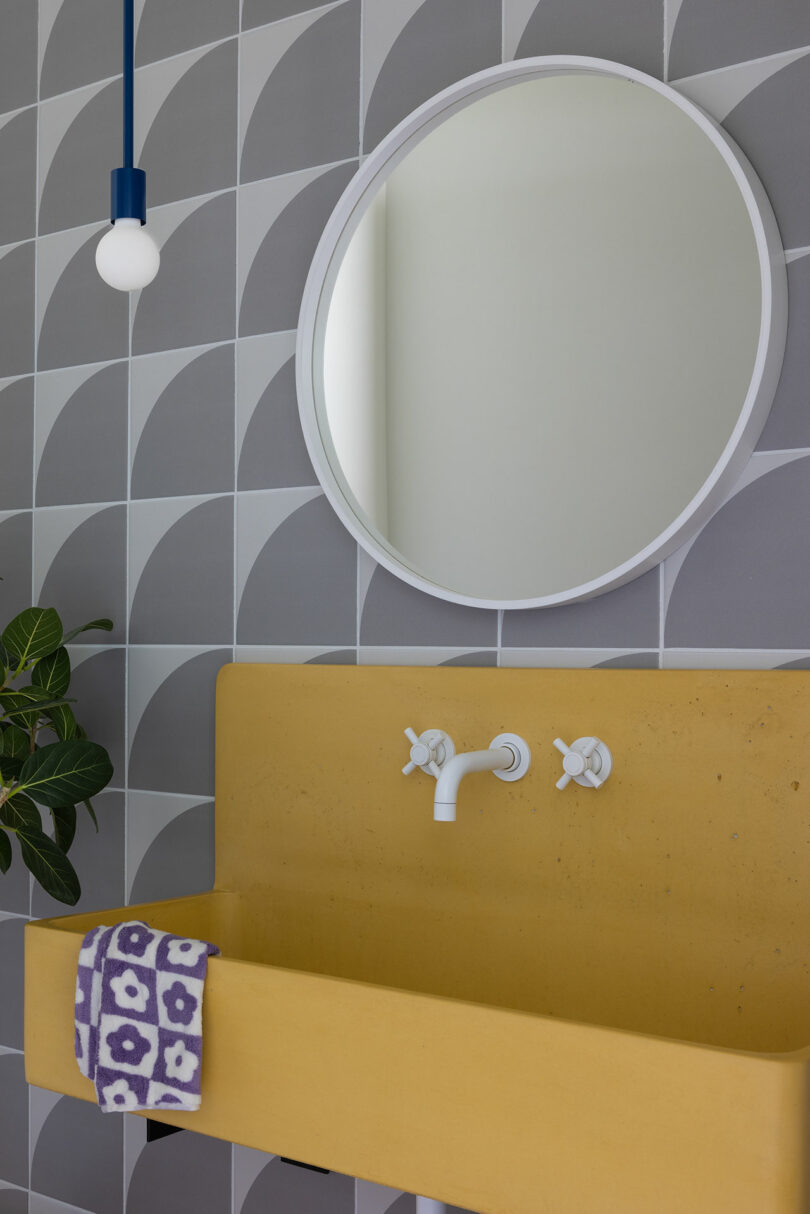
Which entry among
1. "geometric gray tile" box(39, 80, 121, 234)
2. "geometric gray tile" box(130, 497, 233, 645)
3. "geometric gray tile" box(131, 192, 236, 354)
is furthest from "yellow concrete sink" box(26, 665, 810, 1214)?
"geometric gray tile" box(39, 80, 121, 234)

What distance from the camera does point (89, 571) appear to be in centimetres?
193

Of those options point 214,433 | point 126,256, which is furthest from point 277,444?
point 126,256

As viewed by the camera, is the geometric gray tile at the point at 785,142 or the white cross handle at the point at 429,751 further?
the white cross handle at the point at 429,751

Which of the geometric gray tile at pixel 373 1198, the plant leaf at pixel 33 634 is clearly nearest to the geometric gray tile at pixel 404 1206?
the geometric gray tile at pixel 373 1198

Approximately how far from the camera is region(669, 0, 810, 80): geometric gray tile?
4.31 ft

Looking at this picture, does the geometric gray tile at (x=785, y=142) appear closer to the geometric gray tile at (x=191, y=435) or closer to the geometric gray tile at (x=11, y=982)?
the geometric gray tile at (x=191, y=435)

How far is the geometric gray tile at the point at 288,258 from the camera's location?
5.49 ft

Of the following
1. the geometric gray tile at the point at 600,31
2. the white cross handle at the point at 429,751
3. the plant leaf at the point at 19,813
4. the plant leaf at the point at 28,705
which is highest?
the geometric gray tile at the point at 600,31

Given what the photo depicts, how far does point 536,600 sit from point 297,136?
2.70ft

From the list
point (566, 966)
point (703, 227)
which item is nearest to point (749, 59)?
point (703, 227)

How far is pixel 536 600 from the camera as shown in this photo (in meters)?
1.43

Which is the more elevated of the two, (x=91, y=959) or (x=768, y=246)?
(x=768, y=246)

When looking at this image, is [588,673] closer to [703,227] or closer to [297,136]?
[703,227]

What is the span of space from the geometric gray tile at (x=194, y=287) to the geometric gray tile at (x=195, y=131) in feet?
0.16
